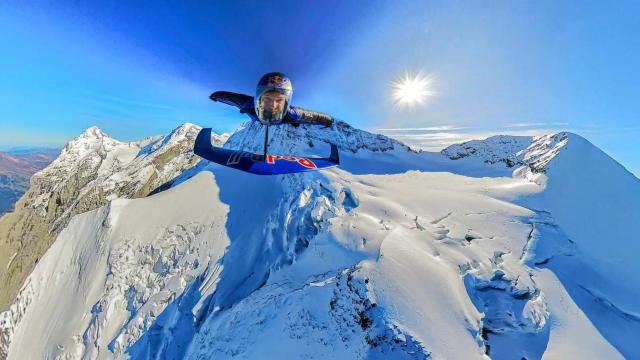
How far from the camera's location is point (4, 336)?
46219 mm

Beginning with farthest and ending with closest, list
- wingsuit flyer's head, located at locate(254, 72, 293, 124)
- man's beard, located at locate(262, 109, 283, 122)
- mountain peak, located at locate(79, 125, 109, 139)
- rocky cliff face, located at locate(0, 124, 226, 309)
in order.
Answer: mountain peak, located at locate(79, 125, 109, 139), rocky cliff face, located at locate(0, 124, 226, 309), man's beard, located at locate(262, 109, 283, 122), wingsuit flyer's head, located at locate(254, 72, 293, 124)

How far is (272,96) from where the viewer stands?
37.8ft

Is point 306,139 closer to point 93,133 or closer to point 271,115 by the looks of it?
point 271,115

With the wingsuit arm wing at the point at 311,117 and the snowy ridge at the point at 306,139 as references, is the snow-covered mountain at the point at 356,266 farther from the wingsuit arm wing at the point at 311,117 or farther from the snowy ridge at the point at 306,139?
the wingsuit arm wing at the point at 311,117

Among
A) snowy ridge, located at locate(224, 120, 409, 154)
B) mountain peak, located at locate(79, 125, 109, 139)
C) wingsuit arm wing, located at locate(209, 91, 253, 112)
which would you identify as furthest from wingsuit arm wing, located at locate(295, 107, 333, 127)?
mountain peak, located at locate(79, 125, 109, 139)

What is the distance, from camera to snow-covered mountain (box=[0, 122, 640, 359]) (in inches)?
627

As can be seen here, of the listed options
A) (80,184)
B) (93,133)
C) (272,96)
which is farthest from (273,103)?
(93,133)

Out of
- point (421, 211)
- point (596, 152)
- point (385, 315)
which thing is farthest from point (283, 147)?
point (596, 152)

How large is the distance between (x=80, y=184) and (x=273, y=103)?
120356mm

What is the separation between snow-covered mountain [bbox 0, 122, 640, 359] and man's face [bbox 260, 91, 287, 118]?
11.8m

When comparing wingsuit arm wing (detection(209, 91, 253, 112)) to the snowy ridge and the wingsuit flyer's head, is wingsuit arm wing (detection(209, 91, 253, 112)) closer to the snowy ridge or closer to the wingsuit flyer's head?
the wingsuit flyer's head

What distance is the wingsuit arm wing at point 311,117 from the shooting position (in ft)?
44.4

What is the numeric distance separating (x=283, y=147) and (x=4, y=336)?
5807cm

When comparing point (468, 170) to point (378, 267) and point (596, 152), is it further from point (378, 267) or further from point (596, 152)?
point (378, 267)
